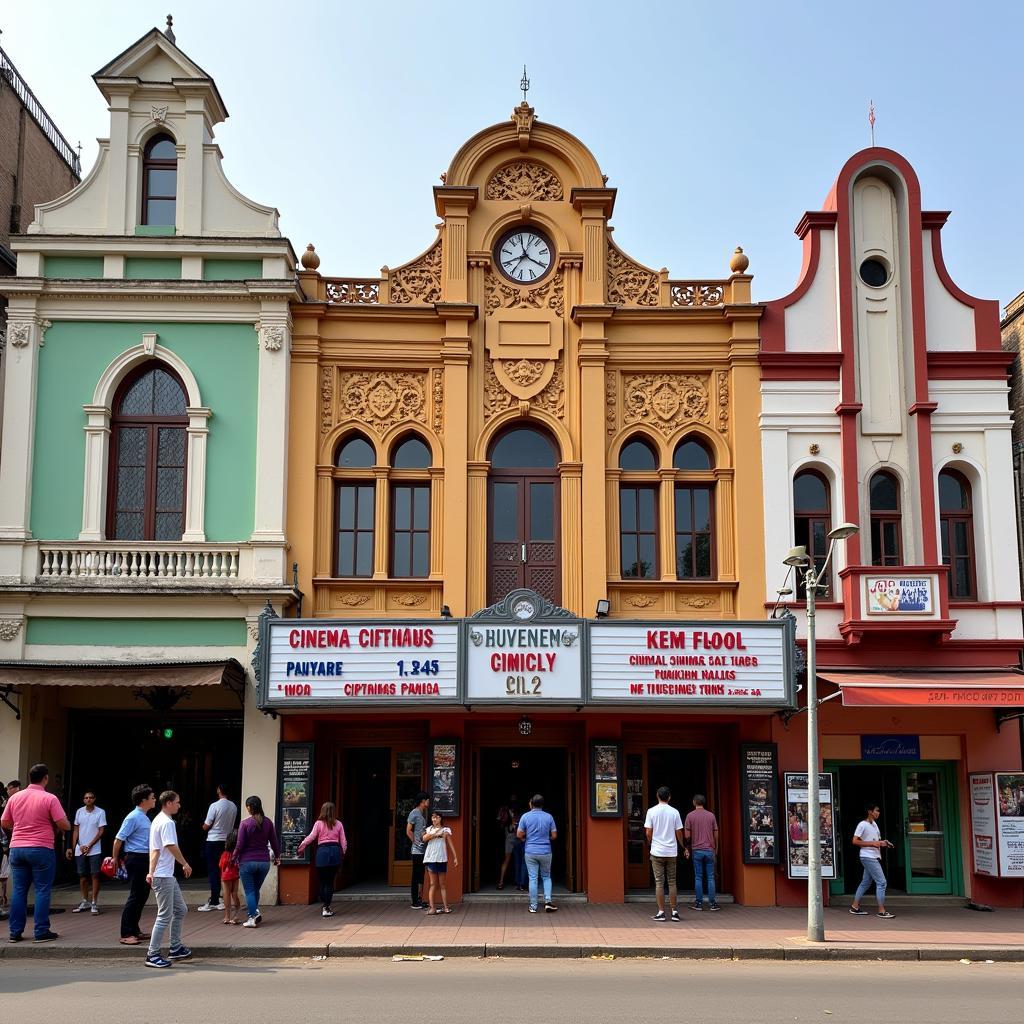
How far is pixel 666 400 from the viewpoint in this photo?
21500 millimetres

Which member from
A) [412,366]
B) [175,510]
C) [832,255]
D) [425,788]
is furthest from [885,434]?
[175,510]

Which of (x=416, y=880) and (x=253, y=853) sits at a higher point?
(x=253, y=853)

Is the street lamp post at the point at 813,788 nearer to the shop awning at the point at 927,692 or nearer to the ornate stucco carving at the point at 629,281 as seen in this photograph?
the shop awning at the point at 927,692

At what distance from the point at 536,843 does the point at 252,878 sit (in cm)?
421

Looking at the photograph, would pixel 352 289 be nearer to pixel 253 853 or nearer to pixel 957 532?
pixel 253 853

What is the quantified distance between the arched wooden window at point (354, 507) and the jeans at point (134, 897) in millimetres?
6726

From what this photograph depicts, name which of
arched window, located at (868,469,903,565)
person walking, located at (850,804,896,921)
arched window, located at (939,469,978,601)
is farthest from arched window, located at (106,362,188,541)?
arched window, located at (939,469,978,601)

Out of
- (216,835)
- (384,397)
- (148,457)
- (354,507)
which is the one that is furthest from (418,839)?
(148,457)

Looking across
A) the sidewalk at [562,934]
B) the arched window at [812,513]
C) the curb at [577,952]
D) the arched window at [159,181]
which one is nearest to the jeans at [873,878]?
the sidewalk at [562,934]

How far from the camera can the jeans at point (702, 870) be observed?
18859mm

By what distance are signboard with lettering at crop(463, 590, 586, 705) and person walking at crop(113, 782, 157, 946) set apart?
5143 mm

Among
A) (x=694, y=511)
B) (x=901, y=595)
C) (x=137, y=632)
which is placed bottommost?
(x=137, y=632)

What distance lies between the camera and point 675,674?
18812mm

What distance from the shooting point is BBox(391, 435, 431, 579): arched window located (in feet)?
69.3
